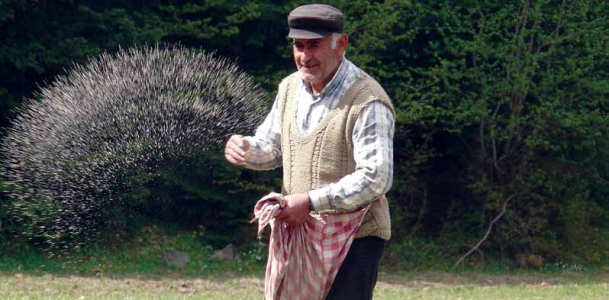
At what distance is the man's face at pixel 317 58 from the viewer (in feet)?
11.2

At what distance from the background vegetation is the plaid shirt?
6.51 metres

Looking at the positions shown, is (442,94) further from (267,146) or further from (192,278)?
(267,146)

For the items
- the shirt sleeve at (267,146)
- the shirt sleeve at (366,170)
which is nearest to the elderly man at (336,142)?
the shirt sleeve at (366,170)

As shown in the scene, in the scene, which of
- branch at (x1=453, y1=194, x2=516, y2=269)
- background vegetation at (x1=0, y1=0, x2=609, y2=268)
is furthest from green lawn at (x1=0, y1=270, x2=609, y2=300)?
background vegetation at (x1=0, y1=0, x2=609, y2=268)

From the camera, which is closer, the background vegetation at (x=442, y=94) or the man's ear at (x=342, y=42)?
the man's ear at (x=342, y=42)

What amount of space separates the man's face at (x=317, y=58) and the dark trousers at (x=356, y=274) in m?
0.60

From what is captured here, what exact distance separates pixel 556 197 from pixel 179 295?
5.20 m

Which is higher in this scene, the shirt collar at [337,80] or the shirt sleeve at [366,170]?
the shirt collar at [337,80]

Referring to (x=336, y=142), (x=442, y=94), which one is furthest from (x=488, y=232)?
(x=336, y=142)

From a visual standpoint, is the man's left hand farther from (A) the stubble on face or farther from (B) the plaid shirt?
(A) the stubble on face

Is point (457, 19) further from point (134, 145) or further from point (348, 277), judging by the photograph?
point (348, 277)

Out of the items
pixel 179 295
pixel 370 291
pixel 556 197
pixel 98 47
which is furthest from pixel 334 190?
pixel 556 197

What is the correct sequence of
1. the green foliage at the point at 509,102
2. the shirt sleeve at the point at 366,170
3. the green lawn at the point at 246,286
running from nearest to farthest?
the shirt sleeve at the point at 366,170
the green lawn at the point at 246,286
the green foliage at the point at 509,102

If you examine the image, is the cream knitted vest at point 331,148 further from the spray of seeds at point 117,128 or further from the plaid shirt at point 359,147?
the spray of seeds at point 117,128
